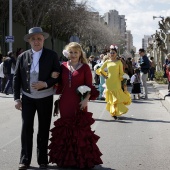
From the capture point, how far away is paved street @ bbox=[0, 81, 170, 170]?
6.80 meters

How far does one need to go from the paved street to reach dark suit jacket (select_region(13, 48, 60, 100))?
1199mm

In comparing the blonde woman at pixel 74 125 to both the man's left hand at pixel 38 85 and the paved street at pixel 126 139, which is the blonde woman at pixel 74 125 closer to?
the paved street at pixel 126 139

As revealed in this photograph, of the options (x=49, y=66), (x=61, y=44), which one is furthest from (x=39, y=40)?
(x=61, y=44)

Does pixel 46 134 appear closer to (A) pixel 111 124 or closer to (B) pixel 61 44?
(A) pixel 111 124

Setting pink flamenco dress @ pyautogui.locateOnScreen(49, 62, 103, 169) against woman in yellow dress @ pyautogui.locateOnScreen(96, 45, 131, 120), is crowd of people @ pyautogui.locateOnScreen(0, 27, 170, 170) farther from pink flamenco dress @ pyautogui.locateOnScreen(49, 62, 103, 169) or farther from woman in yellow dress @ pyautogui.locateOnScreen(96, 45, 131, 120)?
woman in yellow dress @ pyautogui.locateOnScreen(96, 45, 131, 120)

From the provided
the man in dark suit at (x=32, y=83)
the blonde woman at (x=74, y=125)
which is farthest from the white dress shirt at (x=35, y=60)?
the blonde woman at (x=74, y=125)

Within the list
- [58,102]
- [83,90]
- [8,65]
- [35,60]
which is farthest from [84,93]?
[8,65]

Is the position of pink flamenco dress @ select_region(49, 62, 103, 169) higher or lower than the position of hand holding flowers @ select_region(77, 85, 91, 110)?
lower

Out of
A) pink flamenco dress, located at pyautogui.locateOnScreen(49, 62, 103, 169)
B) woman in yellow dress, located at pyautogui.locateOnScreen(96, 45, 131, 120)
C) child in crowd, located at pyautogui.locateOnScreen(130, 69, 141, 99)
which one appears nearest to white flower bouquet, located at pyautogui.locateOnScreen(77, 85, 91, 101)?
pink flamenco dress, located at pyautogui.locateOnScreen(49, 62, 103, 169)

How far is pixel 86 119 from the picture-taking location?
247 inches

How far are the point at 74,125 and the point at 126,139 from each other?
2.78 metres

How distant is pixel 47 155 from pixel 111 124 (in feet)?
14.8

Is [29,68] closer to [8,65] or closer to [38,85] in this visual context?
[38,85]

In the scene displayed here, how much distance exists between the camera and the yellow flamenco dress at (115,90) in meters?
11.5
